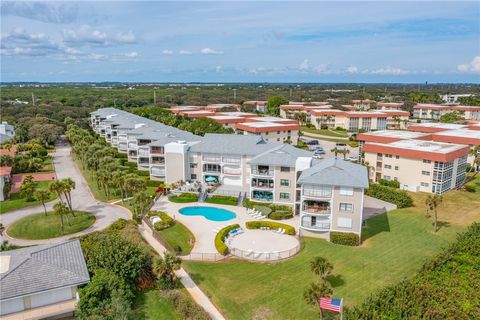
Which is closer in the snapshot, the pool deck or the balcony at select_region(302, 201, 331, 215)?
the pool deck

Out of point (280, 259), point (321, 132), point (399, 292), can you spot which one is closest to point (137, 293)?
point (280, 259)

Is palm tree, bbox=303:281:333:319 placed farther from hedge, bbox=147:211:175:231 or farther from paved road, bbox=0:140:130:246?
paved road, bbox=0:140:130:246

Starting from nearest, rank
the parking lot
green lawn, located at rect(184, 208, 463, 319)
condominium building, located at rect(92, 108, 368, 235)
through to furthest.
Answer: green lawn, located at rect(184, 208, 463, 319) → condominium building, located at rect(92, 108, 368, 235) → the parking lot

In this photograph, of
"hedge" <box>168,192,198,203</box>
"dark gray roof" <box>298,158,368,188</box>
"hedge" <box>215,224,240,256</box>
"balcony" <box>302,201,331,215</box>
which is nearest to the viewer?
"hedge" <box>215,224,240,256</box>

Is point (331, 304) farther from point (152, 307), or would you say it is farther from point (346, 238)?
point (346, 238)

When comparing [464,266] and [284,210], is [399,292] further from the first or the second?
[284,210]

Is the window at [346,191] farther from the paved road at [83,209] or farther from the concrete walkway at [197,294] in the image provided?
the paved road at [83,209]

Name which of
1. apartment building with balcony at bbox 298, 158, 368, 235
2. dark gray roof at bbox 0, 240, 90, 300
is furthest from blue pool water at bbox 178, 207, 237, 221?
dark gray roof at bbox 0, 240, 90, 300
